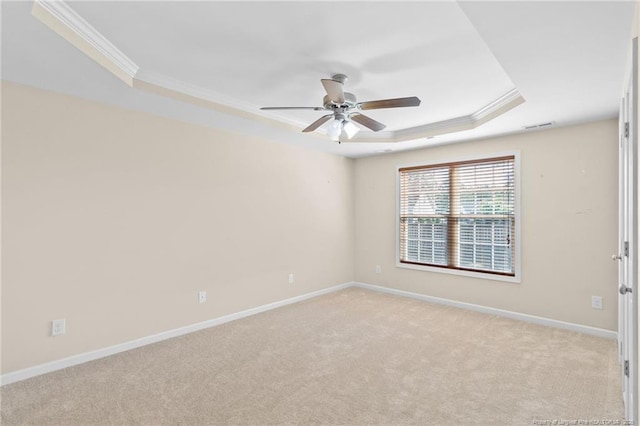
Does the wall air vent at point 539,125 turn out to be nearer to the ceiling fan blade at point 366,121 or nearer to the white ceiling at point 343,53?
the white ceiling at point 343,53

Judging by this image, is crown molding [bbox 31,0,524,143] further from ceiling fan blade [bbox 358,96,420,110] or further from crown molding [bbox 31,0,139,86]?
ceiling fan blade [bbox 358,96,420,110]

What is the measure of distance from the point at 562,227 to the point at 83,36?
464cm

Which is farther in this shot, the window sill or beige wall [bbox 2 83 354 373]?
the window sill

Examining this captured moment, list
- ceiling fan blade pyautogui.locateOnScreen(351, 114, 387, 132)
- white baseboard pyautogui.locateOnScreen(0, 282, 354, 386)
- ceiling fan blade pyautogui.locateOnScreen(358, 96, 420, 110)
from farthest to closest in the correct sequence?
ceiling fan blade pyautogui.locateOnScreen(351, 114, 387, 132)
white baseboard pyautogui.locateOnScreen(0, 282, 354, 386)
ceiling fan blade pyautogui.locateOnScreen(358, 96, 420, 110)

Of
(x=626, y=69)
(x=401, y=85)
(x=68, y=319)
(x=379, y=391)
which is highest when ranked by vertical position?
(x=401, y=85)

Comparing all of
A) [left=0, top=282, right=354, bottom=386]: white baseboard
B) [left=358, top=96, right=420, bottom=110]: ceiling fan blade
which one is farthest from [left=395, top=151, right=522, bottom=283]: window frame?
[left=358, top=96, right=420, bottom=110]: ceiling fan blade

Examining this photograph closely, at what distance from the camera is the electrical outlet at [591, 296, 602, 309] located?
3.50 metres

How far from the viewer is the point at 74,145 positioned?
2.84 metres

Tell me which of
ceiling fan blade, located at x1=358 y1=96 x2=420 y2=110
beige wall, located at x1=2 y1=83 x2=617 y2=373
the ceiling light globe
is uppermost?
ceiling fan blade, located at x1=358 y1=96 x2=420 y2=110

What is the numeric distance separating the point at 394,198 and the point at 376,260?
1.07m

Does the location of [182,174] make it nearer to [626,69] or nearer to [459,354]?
[459,354]

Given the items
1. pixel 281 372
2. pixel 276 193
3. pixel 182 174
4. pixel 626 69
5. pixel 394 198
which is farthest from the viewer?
pixel 394 198

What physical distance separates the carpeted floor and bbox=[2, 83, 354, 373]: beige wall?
393 millimetres

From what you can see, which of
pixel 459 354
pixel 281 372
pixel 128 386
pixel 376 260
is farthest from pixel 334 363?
pixel 376 260
